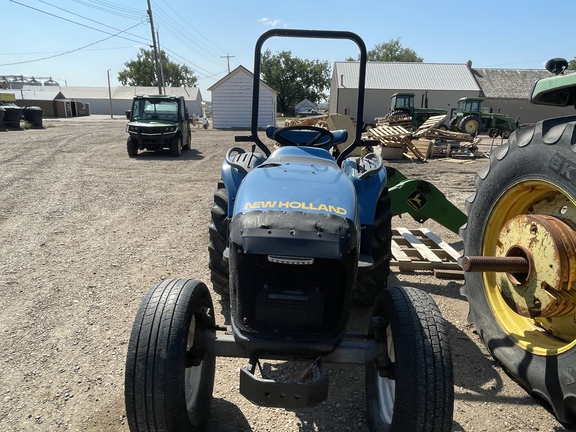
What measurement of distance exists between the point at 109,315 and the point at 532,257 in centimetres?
319

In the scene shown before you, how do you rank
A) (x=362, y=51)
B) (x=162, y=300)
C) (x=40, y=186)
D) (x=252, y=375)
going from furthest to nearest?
(x=40, y=186), (x=362, y=51), (x=162, y=300), (x=252, y=375)

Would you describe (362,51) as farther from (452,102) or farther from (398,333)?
(452,102)

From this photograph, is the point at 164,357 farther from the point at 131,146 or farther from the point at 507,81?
Result: the point at 507,81

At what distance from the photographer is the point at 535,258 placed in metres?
2.46

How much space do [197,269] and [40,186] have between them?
591cm

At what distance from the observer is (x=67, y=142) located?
17.5 meters

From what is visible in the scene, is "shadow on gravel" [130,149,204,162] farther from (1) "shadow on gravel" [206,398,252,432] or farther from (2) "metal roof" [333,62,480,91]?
(2) "metal roof" [333,62,480,91]

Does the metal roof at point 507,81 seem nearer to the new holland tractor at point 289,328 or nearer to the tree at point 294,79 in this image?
the tree at point 294,79

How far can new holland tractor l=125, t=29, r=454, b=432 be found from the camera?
188 centimetres

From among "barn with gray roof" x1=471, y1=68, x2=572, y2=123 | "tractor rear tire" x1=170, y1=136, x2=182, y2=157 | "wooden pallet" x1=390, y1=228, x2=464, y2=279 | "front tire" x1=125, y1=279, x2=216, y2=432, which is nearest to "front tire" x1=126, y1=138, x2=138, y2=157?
"tractor rear tire" x1=170, y1=136, x2=182, y2=157

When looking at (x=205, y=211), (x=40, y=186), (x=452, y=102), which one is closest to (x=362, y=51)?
(x=205, y=211)

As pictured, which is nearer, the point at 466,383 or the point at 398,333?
the point at 398,333

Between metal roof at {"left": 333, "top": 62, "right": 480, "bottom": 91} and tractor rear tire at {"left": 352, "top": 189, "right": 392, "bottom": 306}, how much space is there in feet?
107

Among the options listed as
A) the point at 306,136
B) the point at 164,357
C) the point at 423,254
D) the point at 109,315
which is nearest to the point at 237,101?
the point at 423,254
